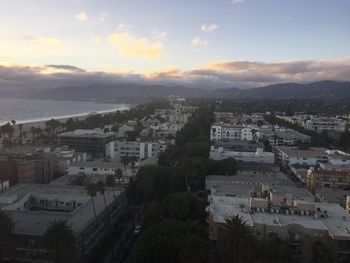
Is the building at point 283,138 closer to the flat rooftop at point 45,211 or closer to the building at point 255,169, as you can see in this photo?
the building at point 255,169

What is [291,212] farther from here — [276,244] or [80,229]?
[80,229]

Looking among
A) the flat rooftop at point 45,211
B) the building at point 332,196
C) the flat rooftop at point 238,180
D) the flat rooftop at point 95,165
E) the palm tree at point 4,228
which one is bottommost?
the building at point 332,196

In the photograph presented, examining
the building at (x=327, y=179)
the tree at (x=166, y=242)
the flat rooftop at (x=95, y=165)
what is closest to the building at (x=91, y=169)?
the flat rooftop at (x=95, y=165)

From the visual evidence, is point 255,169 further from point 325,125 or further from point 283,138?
point 325,125

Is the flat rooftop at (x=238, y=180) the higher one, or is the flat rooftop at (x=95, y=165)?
the flat rooftop at (x=95, y=165)

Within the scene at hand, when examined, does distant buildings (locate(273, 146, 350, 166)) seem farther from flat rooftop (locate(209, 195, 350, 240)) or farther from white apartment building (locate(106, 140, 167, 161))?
flat rooftop (locate(209, 195, 350, 240))

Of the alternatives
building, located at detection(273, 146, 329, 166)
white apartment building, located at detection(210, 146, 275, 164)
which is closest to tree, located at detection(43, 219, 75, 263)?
white apartment building, located at detection(210, 146, 275, 164)
